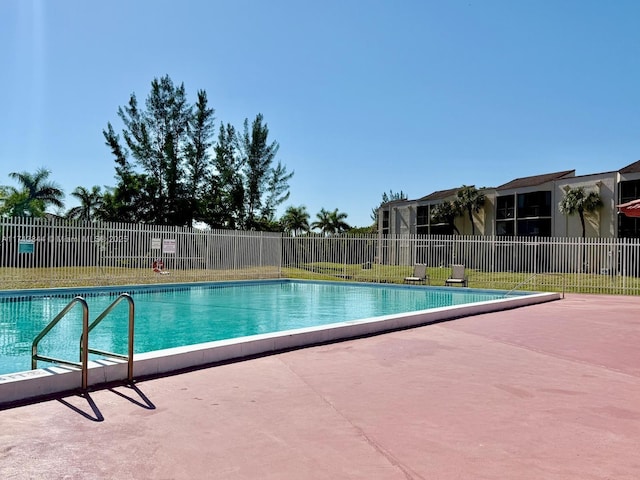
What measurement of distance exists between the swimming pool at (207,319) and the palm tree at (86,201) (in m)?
27.8

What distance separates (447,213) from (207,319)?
3924cm

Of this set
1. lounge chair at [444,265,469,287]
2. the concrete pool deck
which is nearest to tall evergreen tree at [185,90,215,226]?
lounge chair at [444,265,469,287]

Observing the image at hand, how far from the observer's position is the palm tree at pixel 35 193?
36938 millimetres

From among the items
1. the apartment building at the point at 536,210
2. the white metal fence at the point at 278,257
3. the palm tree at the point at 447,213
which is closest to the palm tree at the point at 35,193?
the white metal fence at the point at 278,257

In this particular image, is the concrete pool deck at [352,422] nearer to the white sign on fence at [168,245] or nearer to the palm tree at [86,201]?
the white sign on fence at [168,245]

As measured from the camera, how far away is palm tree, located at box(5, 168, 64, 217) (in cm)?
3694

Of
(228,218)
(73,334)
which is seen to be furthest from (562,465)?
(228,218)

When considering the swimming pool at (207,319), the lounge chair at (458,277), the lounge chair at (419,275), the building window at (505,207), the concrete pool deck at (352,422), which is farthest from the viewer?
the building window at (505,207)

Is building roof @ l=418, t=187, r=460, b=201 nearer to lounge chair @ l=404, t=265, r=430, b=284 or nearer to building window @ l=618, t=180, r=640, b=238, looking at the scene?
building window @ l=618, t=180, r=640, b=238

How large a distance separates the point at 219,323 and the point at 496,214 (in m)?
39.1

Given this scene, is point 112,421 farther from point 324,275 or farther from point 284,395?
point 324,275

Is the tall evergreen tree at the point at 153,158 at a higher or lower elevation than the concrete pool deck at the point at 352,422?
higher

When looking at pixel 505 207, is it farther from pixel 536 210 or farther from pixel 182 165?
pixel 182 165

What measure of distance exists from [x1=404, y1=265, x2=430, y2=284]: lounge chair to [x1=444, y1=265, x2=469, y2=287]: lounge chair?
38.4 inches
